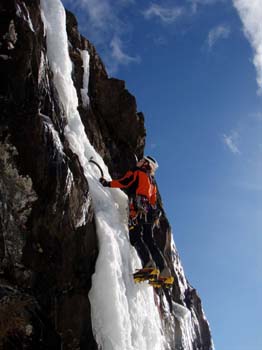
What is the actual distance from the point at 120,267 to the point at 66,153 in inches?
83.8

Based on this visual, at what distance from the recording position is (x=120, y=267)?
8.31 m

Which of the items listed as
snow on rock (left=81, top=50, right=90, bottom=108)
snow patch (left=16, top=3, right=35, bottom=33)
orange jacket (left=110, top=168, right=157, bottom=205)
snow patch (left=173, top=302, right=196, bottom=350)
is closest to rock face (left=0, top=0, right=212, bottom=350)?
snow patch (left=16, top=3, right=35, bottom=33)

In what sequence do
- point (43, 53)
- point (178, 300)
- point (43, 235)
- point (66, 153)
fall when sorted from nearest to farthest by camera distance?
point (43, 235)
point (66, 153)
point (43, 53)
point (178, 300)

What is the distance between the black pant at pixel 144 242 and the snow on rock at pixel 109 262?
17 cm

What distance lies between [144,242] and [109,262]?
55.5 inches

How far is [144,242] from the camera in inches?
364

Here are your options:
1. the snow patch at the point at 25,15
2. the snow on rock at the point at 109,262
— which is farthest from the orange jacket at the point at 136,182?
the snow patch at the point at 25,15

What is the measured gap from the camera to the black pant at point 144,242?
8.99 metres

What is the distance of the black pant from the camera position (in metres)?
8.99

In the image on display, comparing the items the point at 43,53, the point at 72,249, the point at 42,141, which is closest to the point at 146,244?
the point at 72,249

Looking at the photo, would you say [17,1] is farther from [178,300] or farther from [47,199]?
[178,300]

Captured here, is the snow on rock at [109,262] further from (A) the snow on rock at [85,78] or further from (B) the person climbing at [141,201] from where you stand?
(A) the snow on rock at [85,78]

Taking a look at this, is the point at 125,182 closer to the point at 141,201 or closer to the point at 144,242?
the point at 141,201

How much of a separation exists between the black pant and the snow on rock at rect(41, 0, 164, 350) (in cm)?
17
